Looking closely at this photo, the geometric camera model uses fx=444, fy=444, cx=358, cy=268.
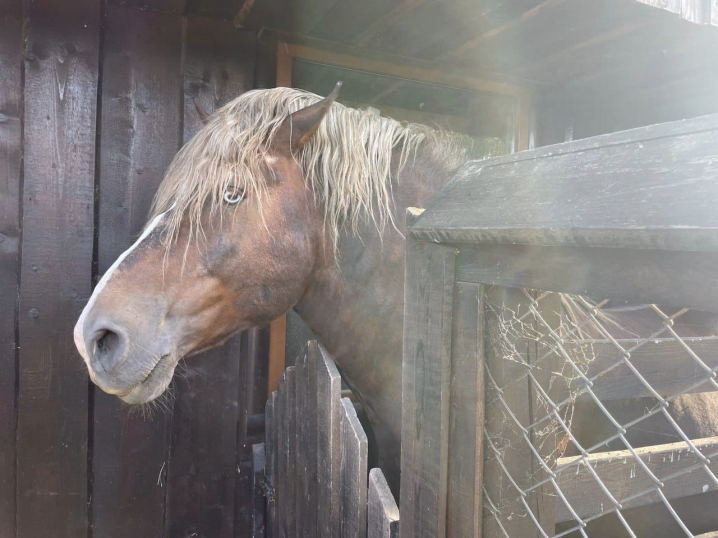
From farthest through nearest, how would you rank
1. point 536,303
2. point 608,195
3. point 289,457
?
point 289,457 → point 536,303 → point 608,195

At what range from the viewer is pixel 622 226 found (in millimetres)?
418

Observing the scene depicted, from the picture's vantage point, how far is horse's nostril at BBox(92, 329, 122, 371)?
48.7 inches

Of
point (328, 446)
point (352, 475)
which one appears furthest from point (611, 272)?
point (328, 446)

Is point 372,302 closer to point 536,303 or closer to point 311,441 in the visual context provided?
point 311,441

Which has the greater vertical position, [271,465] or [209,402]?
[209,402]

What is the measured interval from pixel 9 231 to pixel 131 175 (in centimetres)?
51

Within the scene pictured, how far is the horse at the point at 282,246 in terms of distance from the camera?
132 cm

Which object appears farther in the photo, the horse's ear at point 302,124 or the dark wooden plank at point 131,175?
the dark wooden plank at point 131,175

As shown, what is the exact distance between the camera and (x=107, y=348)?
126cm

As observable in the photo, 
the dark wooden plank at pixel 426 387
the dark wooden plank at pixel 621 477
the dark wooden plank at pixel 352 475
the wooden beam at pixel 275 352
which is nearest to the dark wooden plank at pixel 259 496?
the wooden beam at pixel 275 352

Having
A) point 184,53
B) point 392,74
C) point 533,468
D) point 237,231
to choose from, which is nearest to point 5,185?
point 184,53

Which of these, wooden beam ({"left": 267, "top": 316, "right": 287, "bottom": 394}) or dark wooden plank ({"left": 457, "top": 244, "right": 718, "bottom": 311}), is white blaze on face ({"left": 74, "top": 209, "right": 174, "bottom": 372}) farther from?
dark wooden plank ({"left": 457, "top": 244, "right": 718, "bottom": 311})

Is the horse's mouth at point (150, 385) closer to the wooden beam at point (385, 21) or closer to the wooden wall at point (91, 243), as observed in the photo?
the wooden wall at point (91, 243)

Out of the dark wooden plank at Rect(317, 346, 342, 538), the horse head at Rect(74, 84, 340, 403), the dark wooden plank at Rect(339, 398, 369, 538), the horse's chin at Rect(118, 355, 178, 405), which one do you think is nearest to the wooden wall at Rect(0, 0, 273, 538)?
the horse head at Rect(74, 84, 340, 403)
